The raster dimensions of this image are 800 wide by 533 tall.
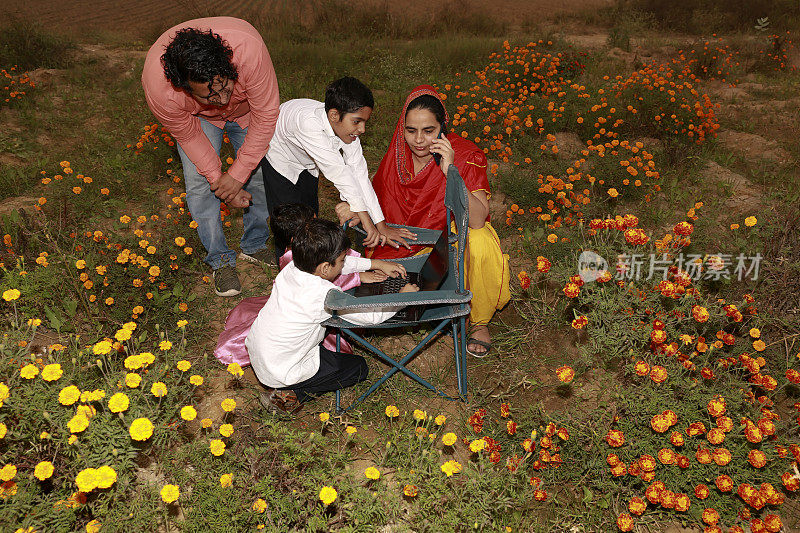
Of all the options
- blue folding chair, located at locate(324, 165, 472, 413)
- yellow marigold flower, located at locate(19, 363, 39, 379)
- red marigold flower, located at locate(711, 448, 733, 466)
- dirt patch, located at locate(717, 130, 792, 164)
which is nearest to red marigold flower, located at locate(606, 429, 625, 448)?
red marigold flower, located at locate(711, 448, 733, 466)

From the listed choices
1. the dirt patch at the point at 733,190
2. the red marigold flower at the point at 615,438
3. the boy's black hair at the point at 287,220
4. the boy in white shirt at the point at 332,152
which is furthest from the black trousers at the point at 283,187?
the dirt patch at the point at 733,190

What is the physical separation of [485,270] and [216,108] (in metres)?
2.11

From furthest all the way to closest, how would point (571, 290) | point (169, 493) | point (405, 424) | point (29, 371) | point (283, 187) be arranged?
1. point (283, 187)
2. point (405, 424)
3. point (571, 290)
4. point (29, 371)
5. point (169, 493)

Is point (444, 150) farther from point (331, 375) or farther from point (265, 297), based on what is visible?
point (265, 297)

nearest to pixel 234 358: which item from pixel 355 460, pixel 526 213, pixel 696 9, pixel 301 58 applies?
pixel 355 460

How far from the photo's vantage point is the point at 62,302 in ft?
10.0

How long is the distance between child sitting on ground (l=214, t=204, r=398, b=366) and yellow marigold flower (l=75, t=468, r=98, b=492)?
4.34 ft

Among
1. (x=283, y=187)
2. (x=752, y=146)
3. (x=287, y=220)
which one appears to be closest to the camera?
(x=287, y=220)

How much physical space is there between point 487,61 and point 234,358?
6115mm

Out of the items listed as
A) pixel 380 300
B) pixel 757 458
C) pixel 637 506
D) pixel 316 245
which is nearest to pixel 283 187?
pixel 316 245

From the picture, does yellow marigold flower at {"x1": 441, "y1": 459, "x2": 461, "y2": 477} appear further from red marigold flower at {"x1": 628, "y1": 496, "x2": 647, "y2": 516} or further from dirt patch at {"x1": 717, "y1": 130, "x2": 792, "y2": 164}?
dirt patch at {"x1": 717, "y1": 130, "x2": 792, "y2": 164}

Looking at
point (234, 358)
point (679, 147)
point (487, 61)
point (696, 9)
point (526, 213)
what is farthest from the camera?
point (696, 9)

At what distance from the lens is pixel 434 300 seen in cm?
229

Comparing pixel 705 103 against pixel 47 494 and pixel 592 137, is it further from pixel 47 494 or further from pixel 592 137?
pixel 47 494
